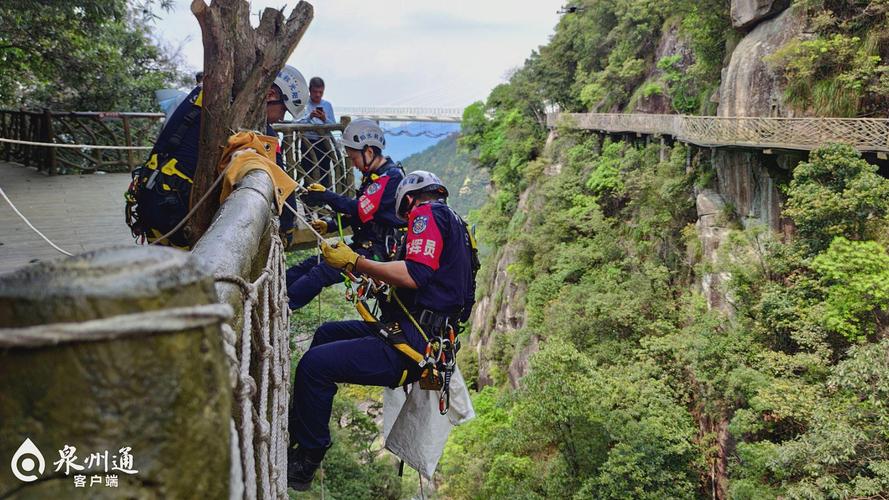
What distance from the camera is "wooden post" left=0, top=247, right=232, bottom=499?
527mm

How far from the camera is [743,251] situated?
13.2m

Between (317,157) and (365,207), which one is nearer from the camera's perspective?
(365,207)

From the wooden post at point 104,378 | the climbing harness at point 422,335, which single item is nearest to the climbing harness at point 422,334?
the climbing harness at point 422,335

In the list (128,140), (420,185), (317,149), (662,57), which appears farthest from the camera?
(662,57)

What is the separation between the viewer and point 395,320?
3.35 m

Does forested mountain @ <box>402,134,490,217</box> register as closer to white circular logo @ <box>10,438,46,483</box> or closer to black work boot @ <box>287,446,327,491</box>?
black work boot @ <box>287,446,327,491</box>

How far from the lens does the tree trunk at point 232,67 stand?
7.73 feet

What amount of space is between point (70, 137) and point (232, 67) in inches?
397

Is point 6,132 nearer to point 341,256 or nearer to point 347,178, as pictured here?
point 347,178

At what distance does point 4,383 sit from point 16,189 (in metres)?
9.47

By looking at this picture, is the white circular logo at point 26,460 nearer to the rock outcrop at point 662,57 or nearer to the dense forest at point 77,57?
the dense forest at point 77,57

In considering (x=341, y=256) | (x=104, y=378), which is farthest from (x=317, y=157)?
(x=104, y=378)

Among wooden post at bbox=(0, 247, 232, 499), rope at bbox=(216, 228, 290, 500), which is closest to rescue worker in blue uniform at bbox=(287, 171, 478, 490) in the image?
rope at bbox=(216, 228, 290, 500)

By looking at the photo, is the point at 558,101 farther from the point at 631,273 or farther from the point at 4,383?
the point at 4,383
